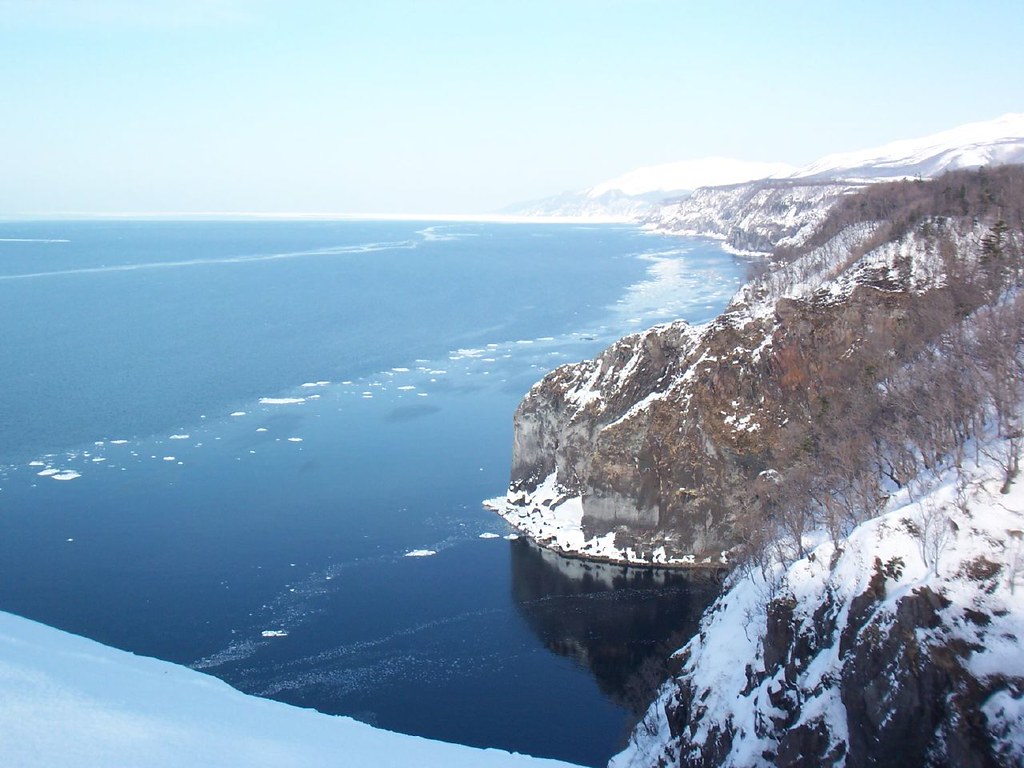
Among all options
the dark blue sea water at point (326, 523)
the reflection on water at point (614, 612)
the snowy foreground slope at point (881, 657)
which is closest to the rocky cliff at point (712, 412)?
the reflection on water at point (614, 612)

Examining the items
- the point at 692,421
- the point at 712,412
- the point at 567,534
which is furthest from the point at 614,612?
the point at 712,412

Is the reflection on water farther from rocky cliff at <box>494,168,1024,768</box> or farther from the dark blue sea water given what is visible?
rocky cliff at <box>494,168,1024,768</box>

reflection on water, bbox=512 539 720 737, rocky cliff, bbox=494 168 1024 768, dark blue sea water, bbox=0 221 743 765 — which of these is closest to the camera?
rocky cliff, bbox=494 168 1024 768

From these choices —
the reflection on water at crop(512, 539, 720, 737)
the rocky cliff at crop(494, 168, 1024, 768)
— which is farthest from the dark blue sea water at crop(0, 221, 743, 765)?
→ the rocky cliff at crop(494, 168, 1024, 768)

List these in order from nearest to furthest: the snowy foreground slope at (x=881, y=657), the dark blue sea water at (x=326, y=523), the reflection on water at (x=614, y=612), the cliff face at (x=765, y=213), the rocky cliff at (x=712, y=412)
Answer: the snowy foreground slope at (x=881, y=657), the dark blue sea water at (x=326, y=523), the reflection on water at (x=614, y=612), the rocky cliff at (x=712, y=412), the cliff face at (x=765, y=213)

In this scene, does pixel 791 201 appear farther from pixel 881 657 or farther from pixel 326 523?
pixel 881 657

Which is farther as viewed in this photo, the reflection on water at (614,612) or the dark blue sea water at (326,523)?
the reflection on water at (614,612)

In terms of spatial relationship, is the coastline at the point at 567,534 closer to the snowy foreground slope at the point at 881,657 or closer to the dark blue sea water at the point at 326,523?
the dark blue sea water at the point at 326,523
